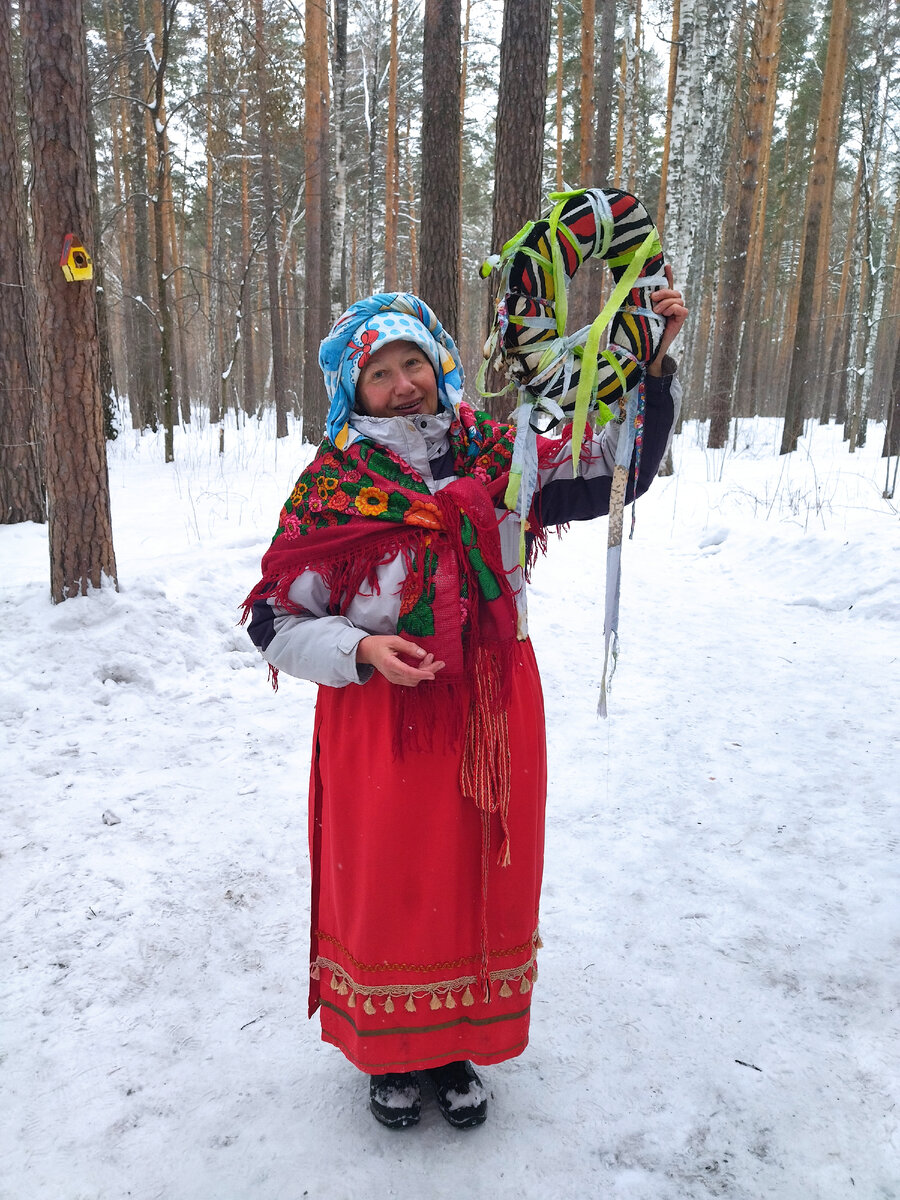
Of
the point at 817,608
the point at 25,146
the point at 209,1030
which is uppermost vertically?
the point at 25,146

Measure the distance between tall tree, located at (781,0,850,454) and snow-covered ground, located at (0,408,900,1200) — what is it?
8537mm

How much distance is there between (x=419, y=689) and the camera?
1.49 meters

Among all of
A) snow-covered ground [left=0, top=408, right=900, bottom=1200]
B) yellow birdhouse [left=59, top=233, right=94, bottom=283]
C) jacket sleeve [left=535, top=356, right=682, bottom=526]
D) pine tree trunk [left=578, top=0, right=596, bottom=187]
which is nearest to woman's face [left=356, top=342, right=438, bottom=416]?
jacket sleeve [left=535, top=356, right=682, bottom=526]

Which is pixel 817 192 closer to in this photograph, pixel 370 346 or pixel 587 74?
pixel 587 74

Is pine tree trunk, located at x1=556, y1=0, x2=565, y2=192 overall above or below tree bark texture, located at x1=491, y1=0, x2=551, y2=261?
above

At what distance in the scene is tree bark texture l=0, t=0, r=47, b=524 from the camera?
5551mm

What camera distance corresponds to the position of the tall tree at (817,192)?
36.8ft

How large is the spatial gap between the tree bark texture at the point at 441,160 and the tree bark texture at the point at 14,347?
3.25m

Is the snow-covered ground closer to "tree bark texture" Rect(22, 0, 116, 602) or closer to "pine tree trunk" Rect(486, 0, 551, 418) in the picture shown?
"tree bark texture" Rect(22, 0, 116, 602)

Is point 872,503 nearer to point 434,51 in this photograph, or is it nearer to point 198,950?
point 434,51

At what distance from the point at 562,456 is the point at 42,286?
350 centimetres

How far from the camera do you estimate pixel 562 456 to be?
5.40 ft

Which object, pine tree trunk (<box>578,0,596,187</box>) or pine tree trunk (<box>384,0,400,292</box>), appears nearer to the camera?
pine tree trunk (<box>578,0,596,187</box>)

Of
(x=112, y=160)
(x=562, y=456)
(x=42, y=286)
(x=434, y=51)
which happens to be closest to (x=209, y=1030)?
(x=562, y=456)
